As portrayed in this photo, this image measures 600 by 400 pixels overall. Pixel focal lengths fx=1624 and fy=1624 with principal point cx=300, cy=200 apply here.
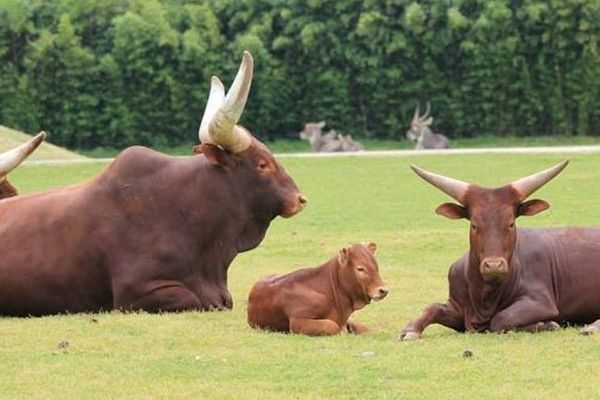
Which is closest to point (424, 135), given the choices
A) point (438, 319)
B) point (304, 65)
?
point (304, 65)

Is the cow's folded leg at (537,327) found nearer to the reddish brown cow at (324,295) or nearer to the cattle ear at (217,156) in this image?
the reddish brown cow at (324,295)

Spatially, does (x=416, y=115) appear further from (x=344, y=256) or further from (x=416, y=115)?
(x=344, y=256)

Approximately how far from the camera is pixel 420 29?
164 ft

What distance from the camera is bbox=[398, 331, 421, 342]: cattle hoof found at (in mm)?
10719

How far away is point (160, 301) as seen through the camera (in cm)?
1266

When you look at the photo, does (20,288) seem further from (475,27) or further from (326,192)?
(475,27)

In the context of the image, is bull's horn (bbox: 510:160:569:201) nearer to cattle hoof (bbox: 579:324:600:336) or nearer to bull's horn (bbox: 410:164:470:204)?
bull's horn (bbox: 410:164:470:204)

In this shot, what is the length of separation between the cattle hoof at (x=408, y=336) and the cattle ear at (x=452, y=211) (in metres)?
0.88

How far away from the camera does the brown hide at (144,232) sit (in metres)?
12.8

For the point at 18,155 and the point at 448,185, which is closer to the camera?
the point at 448,185

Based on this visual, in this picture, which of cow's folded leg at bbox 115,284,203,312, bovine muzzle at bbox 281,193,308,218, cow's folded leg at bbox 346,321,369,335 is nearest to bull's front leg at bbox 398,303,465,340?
cow's folded leg at bbox 346,321,369,335

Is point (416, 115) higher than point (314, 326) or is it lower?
lower

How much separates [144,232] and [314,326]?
2390 mm

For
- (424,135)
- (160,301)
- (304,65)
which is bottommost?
(424,135)
